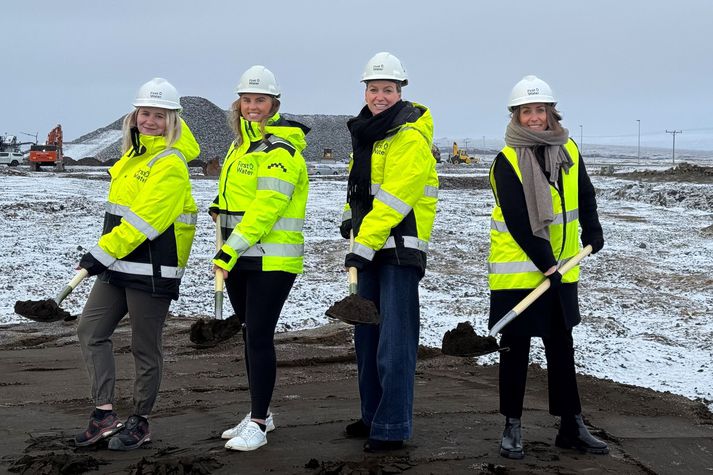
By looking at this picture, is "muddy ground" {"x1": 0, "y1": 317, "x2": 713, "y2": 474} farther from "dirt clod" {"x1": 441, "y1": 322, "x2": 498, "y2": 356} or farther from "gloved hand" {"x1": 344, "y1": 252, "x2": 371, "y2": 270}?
"gloved hand" {"x1": 344, "y1": 252, "x2": 371, "y2": 270}

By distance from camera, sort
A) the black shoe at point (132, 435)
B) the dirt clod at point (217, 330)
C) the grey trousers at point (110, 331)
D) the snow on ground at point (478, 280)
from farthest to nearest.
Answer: the snow on ground at point (478, 280)
the dirt clod at point (217, 330)
the grey trousers at point (110, 331)
the black shoe at point (132, 435)

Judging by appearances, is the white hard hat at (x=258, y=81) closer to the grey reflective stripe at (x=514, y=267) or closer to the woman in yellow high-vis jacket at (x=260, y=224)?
the woman in yellow high-vis jacket at (x=260, y=224)

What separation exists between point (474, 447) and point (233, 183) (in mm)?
1733

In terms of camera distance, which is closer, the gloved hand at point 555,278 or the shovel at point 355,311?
the shovel at point 355,311

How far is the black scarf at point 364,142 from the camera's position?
4613mm

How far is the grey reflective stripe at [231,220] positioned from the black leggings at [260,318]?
24 centimetres

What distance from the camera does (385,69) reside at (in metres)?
4.63

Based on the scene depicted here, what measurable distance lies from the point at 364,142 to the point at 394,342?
98 cm

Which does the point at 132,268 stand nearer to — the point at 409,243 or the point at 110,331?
the point at 110,331

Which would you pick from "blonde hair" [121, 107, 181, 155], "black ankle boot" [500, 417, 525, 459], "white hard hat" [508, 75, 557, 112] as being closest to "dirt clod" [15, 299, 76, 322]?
"blonde hair" [121, 107, 181, 155]

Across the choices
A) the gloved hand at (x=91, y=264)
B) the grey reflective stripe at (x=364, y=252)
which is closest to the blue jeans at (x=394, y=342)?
the grey reflective stripe at (x=364, y=252)

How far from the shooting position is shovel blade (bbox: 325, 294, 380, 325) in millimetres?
4340

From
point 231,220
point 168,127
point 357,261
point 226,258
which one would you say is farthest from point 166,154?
point 357,261

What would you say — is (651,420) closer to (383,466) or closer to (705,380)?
(705,380)
